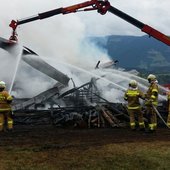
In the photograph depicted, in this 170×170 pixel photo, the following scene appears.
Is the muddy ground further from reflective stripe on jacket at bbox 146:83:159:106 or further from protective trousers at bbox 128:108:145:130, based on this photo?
reflective stripe on jacket at bbox 146:83:159:106

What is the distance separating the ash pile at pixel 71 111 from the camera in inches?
648

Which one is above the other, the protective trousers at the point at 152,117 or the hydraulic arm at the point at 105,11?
the hydraulic arm at the point at 105,11

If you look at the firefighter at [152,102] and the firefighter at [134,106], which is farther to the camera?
the firefighter at [134,106]

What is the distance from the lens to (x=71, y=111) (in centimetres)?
1762

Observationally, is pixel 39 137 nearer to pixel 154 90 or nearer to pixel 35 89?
pixel 154 90

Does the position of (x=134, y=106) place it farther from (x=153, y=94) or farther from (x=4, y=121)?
(x=4, y=121)

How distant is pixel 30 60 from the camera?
2109 centimetres

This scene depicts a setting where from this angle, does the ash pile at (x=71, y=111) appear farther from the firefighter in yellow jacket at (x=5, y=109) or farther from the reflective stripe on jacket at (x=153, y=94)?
the firefighter in yellow jacket at (x=5, y=109)

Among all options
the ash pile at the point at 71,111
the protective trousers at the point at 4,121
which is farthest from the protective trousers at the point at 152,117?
the protective trousers at the point at 4,121

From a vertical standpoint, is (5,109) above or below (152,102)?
below

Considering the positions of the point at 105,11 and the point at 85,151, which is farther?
the point at 105,11

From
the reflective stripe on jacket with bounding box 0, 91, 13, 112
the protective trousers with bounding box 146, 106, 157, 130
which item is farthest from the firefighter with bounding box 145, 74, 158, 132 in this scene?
the reflective stripe on jacket with bounding box 0, 91, 13, 112

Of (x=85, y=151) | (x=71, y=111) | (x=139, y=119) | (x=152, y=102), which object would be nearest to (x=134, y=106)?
(x=139, y=119)

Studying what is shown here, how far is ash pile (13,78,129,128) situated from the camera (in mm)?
16453
